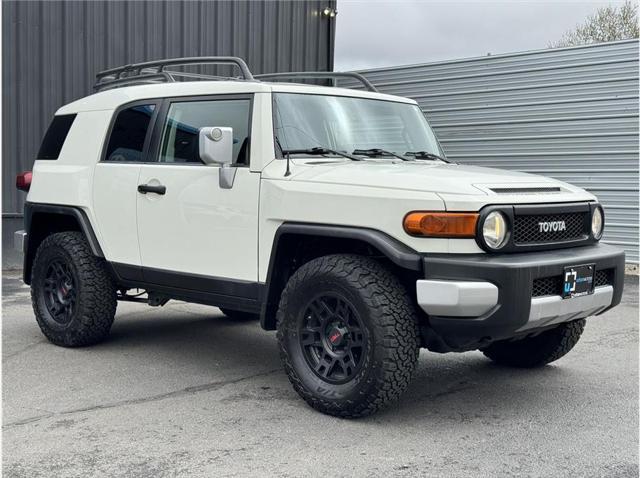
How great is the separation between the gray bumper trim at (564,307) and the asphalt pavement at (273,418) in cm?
59

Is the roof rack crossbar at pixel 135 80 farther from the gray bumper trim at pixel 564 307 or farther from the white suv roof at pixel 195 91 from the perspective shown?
the gray bumper trim at pixel 564 307

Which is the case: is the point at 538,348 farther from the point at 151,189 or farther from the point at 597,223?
the point at 151,189

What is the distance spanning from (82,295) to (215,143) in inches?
77.7

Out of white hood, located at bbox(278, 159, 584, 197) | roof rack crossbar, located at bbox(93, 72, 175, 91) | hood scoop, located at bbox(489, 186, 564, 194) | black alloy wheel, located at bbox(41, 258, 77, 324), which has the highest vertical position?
roof rack crossbar, located at bbox(93, 72, 175, 91)

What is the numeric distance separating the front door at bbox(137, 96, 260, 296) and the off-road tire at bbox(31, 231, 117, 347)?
0.59 meters

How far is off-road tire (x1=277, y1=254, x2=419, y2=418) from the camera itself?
13.9 feet

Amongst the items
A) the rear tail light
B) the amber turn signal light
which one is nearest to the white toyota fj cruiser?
the amber turn signal light

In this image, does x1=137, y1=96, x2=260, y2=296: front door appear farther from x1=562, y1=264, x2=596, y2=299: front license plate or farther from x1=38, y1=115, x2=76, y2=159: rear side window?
x1=562, y1=264, x2=596, y2=299: front license plate

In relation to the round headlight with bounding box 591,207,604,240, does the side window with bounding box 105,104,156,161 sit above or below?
above

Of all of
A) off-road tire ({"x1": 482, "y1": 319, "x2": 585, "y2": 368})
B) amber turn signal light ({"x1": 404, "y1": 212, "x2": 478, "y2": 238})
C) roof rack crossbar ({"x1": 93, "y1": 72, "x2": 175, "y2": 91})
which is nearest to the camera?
amber turn signal light ({"x1": 404, "y1": 212, "x2": 478, "y2": 238})

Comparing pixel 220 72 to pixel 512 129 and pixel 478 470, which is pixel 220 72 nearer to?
pixel 512 129

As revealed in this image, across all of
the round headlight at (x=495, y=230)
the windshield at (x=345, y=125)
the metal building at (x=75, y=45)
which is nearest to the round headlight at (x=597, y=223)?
the round headlight at (x=495, y=230)

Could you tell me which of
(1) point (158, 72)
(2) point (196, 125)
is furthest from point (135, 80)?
(2) point (196, 125)

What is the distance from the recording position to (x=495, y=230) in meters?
4.21
